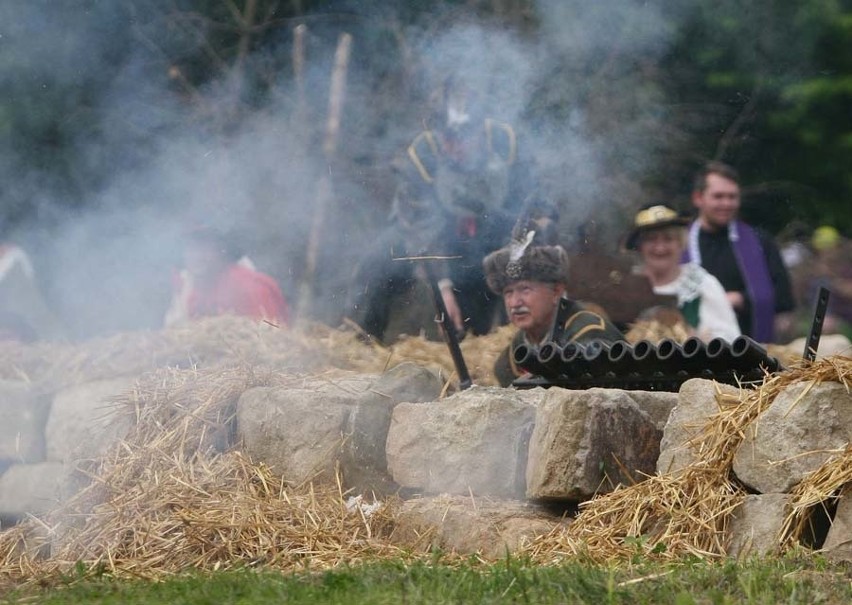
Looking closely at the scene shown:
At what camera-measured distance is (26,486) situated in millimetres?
7641

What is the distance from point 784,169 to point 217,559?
912 cm

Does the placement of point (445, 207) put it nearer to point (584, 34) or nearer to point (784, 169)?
point (584, 34)

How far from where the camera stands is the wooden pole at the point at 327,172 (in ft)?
34.3

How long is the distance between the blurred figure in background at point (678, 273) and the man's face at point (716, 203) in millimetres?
249

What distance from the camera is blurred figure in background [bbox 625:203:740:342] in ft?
28.7

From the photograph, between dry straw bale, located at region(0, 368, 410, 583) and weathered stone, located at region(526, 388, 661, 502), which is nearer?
weathered stone, located at region(526, 388, 661, 502)

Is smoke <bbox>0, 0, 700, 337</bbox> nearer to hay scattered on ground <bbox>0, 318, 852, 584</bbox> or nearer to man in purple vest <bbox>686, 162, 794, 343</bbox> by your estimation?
man in purple vest <bbox>686, 162, 794, 343</bbox>

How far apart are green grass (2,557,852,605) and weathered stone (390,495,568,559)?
61 cm

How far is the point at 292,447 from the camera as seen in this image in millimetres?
6156

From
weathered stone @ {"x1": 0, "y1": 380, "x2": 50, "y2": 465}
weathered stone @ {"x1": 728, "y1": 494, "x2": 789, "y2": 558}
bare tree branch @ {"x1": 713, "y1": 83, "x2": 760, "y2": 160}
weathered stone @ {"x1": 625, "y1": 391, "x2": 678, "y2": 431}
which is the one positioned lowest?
weathered stone @ {"x1": 0, "y1": 380, "x2": 50, "y2": 465}

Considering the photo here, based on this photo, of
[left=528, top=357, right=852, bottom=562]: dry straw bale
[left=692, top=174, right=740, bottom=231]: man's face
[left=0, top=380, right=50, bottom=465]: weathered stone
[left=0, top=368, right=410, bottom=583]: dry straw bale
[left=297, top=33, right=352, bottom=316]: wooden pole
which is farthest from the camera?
[left=297, top=33, right=352, bottom=316]: wooden pole

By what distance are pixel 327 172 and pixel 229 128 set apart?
1698 millimetres

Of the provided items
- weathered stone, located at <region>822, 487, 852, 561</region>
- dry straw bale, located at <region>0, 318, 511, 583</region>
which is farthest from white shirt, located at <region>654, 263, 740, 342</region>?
weathered stone, located at <region>822, 487, 852, 561</region>

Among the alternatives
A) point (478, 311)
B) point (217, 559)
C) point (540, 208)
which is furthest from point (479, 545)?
point (478, 311)
